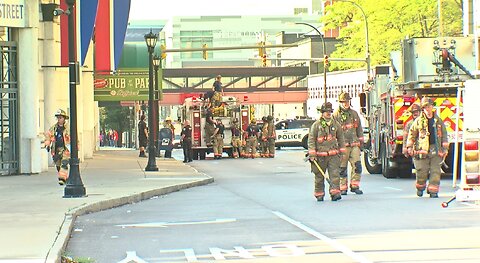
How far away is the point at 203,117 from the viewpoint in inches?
1860

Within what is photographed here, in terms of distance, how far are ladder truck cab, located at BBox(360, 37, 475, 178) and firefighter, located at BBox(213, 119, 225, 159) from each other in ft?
55.0

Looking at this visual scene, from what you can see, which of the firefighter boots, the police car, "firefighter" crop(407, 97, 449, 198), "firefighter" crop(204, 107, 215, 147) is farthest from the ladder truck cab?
the police car

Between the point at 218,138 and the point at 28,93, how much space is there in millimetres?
17218

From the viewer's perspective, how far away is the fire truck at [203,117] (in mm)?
47250

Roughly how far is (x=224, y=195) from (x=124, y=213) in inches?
194

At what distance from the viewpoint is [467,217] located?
1706 cm

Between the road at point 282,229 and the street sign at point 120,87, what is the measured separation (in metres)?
29.2

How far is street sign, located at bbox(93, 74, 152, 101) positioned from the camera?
2121 inches

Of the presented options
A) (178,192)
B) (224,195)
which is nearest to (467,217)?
(224,195)

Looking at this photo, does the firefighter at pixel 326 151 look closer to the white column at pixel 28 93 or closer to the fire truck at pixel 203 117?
the white column at pixel 28 93

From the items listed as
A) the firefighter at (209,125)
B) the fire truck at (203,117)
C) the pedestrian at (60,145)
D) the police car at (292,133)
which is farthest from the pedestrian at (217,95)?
the pedestrian at (60,145)

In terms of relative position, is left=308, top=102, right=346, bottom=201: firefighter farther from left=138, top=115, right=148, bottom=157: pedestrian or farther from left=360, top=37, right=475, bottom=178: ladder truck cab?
left=138, top=115, right=148, bottom=157: pedestrian

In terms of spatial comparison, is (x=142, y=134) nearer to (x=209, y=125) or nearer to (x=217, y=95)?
(x=209, y=125)

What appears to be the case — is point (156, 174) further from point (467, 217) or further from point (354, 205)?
point (467, 217)
